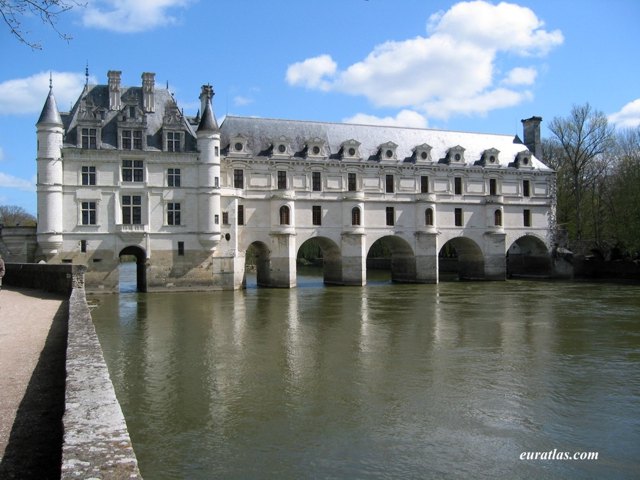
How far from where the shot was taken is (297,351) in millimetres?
15859

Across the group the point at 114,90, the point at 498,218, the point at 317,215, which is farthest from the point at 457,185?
the point at 114,90

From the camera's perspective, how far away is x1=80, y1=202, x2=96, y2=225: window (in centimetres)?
3228

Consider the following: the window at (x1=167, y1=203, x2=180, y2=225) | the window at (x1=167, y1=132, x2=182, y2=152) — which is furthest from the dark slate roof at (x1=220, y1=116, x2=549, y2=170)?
the window at (x1=167, y1=203, x2=180, y2=225)

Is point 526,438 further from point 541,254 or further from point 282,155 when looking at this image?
point 541,254

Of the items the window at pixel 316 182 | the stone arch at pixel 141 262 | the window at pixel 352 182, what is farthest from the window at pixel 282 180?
the stone arch at pixel 141 262

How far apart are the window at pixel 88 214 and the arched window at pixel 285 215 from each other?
10.7m

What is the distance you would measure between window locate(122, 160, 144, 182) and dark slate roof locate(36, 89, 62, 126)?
3.93 meters

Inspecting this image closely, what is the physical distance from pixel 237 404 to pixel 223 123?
29418 mm

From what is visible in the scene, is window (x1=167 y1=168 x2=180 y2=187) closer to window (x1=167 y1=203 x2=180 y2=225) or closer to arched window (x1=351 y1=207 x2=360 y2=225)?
window (x1=167 y1=203 x2=180 y2=225)

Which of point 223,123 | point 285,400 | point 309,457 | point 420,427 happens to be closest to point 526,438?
point 420,427

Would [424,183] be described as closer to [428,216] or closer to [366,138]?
[428,216]

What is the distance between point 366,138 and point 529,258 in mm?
15867

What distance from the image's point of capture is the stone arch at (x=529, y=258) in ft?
144

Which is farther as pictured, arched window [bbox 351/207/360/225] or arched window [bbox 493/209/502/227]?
arched window [bbox 493/209/502/227]
